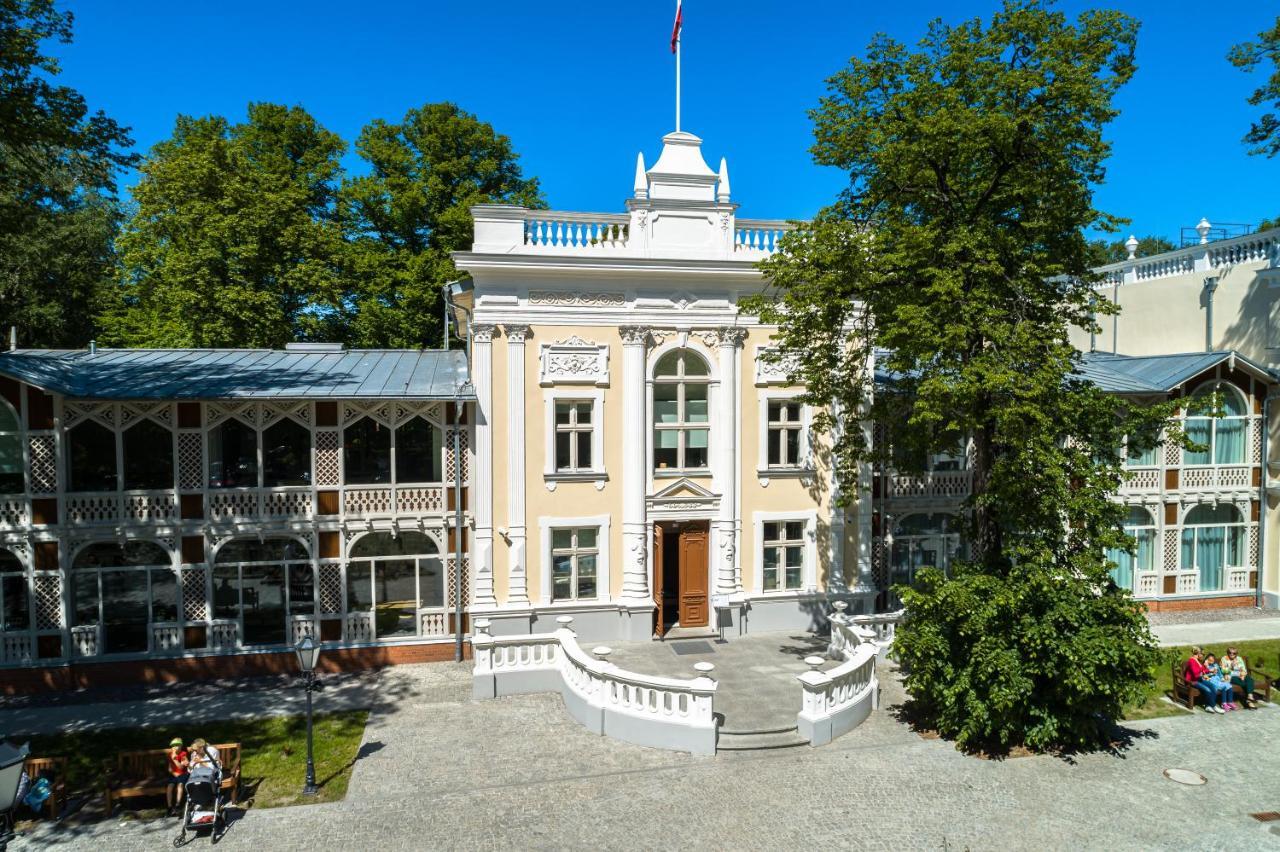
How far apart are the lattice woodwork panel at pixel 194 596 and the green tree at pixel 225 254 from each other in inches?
472

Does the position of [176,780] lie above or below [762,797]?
above

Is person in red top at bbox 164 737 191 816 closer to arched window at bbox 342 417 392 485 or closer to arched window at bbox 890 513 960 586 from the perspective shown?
arched window at bbox 342 417 392 485

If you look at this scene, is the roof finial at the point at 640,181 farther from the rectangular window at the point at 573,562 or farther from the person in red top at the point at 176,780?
the person in red top at the point at 176,780

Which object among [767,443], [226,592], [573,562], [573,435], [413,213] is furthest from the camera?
[413,213]

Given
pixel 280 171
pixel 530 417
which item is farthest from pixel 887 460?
pixel 280 171

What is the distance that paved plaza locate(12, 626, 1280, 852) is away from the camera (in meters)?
9.96

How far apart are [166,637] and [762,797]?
13.3 metres

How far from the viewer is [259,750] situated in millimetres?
12773

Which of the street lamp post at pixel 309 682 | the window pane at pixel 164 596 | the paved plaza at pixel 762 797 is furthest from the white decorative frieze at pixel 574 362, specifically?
the window pane at pixel 164 596

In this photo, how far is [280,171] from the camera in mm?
28578

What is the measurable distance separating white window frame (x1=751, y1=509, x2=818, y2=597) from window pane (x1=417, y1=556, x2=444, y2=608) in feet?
24.3

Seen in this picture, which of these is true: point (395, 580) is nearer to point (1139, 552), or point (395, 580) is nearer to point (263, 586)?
point (263, 586)

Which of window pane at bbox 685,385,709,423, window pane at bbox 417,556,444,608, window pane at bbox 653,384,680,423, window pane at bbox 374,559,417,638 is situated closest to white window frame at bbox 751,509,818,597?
window pane at bbox 685,385,709,423

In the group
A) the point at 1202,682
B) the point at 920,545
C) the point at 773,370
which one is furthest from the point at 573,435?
the point at 1202,682
